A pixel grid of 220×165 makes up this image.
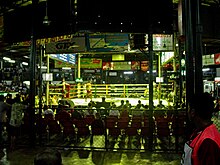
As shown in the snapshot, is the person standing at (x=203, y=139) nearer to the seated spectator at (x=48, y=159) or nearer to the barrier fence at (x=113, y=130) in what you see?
the seated spectator at (x=48, y=159)

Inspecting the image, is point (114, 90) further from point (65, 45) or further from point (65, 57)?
point (65, 45)

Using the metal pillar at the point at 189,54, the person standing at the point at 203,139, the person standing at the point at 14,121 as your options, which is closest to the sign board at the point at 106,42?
the person standing at the point at 14,121

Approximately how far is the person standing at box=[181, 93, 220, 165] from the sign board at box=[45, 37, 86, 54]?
13.3m

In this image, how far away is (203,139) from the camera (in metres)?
2.34

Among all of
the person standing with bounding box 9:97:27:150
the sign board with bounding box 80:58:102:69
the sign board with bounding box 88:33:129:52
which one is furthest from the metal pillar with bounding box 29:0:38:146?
the sign board with bounding box 80:58:102:69

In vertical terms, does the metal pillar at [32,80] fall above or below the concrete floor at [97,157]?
above

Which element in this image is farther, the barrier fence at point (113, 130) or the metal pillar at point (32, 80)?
the metal pillar at point (32, 80)

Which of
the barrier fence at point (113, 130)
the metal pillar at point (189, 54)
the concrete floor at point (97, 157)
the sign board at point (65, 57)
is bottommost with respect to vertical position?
the concrete floor at point (97, 157)

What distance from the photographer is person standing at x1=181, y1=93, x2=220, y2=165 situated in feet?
7.33

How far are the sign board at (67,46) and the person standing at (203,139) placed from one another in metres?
13.3

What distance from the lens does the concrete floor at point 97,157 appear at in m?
7.79

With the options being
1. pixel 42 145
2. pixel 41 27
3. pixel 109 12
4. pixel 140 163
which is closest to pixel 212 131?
pixel 140 163

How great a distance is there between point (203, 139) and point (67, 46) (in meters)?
14.0

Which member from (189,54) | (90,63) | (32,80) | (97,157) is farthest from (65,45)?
(90,63)
